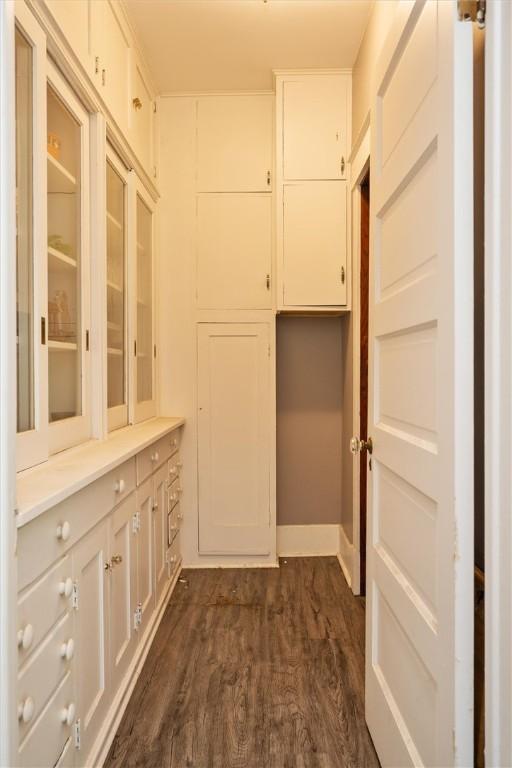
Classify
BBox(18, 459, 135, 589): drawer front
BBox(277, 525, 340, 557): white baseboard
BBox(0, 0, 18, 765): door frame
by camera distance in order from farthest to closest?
1. BBox(277, 525, 340, 557): white baseboard
2. BBox(18, 459, 135, 589): drawer front
3. BBox(0, 0, 18, 765): door frame

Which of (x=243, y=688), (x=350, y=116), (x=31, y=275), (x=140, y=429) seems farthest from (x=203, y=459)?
(x=350, y=116)

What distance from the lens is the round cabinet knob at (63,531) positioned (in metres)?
1.23

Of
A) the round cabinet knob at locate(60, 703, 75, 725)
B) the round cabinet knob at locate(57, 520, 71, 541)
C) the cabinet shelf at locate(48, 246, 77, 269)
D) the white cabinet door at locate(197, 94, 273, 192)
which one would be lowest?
the round cabinet knob at locate(60, 703, 75, 725)

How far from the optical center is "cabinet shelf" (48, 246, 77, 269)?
66.0 inches

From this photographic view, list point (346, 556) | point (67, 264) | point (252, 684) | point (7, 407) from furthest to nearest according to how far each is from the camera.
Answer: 1. point (346, 556)
2. point (252, 684)
3. point (67, 264)
4. point (7, 407)

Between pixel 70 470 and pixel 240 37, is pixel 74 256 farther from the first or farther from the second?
pixel 240 37

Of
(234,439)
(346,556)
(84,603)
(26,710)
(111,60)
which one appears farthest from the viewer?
(234,439)

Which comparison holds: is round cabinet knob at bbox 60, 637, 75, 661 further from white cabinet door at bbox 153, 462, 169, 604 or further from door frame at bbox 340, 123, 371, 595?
door frame at bbox 340, 123, 371, 595

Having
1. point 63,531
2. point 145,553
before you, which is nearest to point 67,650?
point 63,531

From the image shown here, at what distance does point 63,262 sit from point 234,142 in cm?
177

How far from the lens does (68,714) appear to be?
4.19 feet

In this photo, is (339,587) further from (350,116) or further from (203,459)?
(350,116)

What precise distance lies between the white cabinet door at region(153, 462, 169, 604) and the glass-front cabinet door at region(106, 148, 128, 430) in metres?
0.35

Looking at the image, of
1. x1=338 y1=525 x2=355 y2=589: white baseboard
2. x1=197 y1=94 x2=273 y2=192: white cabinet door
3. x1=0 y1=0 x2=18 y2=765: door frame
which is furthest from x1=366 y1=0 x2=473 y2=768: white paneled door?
x1=197 y1=94 x2=273 y2=192: white cabinet door
